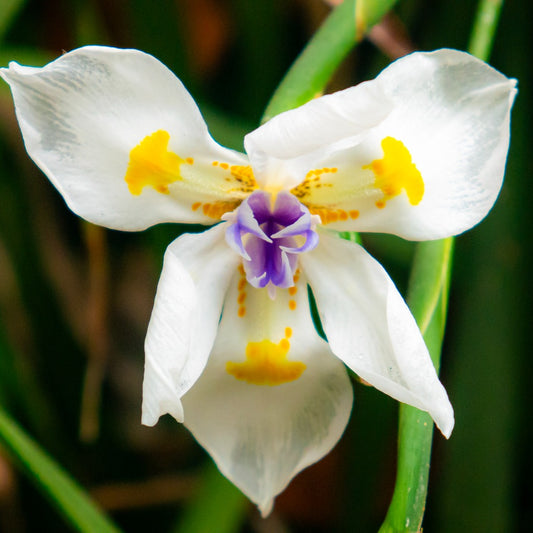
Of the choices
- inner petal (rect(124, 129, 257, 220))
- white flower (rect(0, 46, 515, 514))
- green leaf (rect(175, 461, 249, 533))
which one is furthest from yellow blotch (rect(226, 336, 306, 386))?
green leaf (rect(175, 461, 249, 533))

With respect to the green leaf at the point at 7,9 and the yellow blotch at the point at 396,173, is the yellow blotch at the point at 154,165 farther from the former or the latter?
the green leaf at the point at 7,9

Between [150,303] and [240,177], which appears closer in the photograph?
[240,177]

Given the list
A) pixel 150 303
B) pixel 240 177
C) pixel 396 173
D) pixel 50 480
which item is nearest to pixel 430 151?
pixel 396 173

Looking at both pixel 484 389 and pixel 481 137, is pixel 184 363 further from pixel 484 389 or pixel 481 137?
Answer: pixel 484 389

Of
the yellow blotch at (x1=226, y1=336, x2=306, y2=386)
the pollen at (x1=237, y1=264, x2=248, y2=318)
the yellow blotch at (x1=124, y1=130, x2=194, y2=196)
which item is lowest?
the yellow blotch at (x1=226, y1=336, x2=306, y2=386)

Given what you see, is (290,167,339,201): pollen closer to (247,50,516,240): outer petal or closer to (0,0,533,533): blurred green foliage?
(247,50,516,240): outer petal

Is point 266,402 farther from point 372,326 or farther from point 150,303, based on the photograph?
point 150,303
